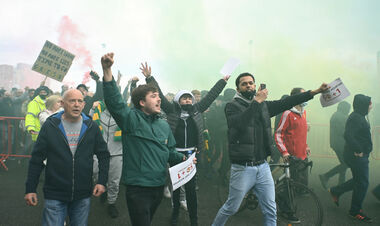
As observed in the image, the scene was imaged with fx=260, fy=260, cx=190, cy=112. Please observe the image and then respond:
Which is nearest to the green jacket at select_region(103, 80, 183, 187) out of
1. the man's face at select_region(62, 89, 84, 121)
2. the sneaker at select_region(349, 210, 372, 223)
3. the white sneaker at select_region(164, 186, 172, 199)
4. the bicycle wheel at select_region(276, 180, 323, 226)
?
the man's face at select_region(62, 89, 84, 121)

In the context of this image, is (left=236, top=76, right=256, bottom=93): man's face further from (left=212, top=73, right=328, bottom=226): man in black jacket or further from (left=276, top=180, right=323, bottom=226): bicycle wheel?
(left=276, top=180, right=323, bottom=226): bicycle wheel

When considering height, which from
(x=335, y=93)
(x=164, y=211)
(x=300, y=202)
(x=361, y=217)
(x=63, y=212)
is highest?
(x=335, y=93)

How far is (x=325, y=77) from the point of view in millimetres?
19094

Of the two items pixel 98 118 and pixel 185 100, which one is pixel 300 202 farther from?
pixel 98 118

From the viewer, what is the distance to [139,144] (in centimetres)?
219

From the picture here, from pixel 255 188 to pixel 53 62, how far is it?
7.27m

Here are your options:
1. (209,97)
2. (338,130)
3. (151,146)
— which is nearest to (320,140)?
(338,130)

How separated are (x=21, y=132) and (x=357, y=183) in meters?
8.53

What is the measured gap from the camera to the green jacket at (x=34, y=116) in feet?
16.9

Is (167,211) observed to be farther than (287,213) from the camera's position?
Yes

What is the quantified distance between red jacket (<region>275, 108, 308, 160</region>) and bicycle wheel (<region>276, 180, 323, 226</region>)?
73cm

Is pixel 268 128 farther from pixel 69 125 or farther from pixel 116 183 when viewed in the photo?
pixel 116 183

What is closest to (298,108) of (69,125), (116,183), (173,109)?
(173,109)

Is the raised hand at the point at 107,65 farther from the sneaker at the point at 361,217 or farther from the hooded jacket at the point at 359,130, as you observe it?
the sneaker at the point at 361,217
